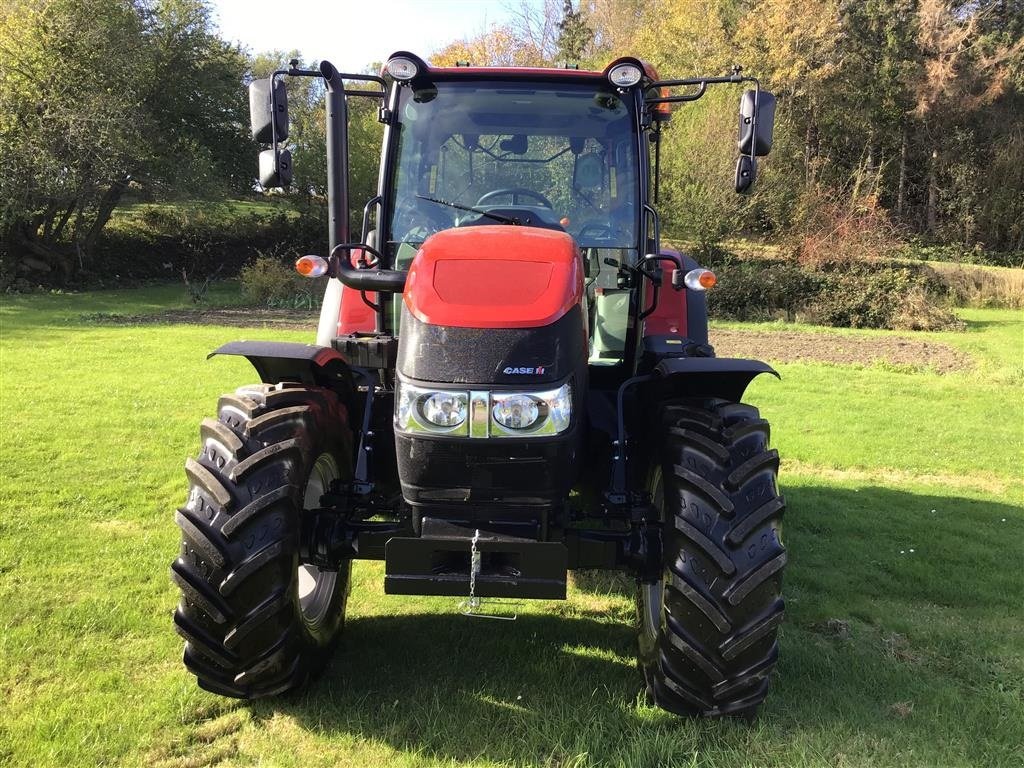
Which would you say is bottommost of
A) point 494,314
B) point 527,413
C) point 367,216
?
point 527,413

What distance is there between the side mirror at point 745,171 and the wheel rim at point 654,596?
150 centimetres

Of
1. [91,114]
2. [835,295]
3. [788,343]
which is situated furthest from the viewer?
[91,114]

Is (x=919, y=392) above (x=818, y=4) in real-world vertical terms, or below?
below

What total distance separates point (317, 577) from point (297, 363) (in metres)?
0.94

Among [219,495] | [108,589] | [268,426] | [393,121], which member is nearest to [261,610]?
[219,495]

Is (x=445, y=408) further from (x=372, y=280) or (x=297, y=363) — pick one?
(x=297, y=363)

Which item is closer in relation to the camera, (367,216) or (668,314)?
(367,216)

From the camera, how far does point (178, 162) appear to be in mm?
22766

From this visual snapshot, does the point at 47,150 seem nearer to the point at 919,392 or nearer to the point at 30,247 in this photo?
the point at 30,247

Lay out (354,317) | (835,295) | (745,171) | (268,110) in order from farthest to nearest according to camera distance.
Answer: (835,295) → (354,317) → (745,171) → (268,110)

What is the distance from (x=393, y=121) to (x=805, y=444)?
4.85 metres

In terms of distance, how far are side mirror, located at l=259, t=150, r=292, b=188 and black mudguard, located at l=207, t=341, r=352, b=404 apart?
74 cm

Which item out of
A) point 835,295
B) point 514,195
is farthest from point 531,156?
point 835,295

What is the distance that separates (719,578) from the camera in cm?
255
